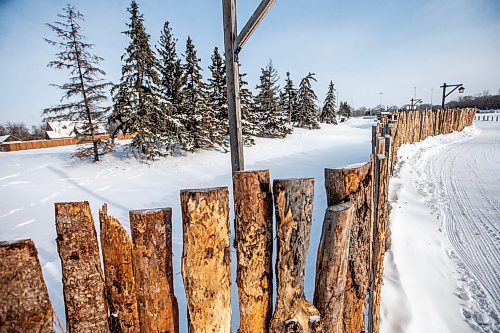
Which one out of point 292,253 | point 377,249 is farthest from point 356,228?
point 377,249

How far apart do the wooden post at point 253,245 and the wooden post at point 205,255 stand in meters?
0.12

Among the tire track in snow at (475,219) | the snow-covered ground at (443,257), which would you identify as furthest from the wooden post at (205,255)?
the tire track in snow at (475,219)

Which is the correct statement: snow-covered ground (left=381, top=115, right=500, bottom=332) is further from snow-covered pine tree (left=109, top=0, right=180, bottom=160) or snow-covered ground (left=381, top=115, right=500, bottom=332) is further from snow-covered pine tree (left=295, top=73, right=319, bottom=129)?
snow-covered pine tree (left=295, top=73, right=319, bottom=129)

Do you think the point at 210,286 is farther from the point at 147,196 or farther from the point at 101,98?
the point at 101,98

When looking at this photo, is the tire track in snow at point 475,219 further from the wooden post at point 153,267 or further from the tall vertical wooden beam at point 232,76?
the tall vertical wooden beam at point 232,76

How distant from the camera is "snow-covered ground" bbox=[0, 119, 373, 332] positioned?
4.10m

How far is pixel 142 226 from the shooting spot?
1458 millimetres

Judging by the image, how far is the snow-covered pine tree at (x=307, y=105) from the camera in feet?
102

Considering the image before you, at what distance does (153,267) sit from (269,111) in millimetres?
23271

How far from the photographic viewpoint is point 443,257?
375 cm

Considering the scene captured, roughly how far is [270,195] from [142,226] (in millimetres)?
821

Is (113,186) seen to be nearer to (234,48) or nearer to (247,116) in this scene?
(234,48)

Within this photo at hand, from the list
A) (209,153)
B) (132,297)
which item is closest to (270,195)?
(132,297)

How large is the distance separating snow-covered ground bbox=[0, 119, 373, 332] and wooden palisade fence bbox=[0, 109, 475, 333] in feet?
4.15
